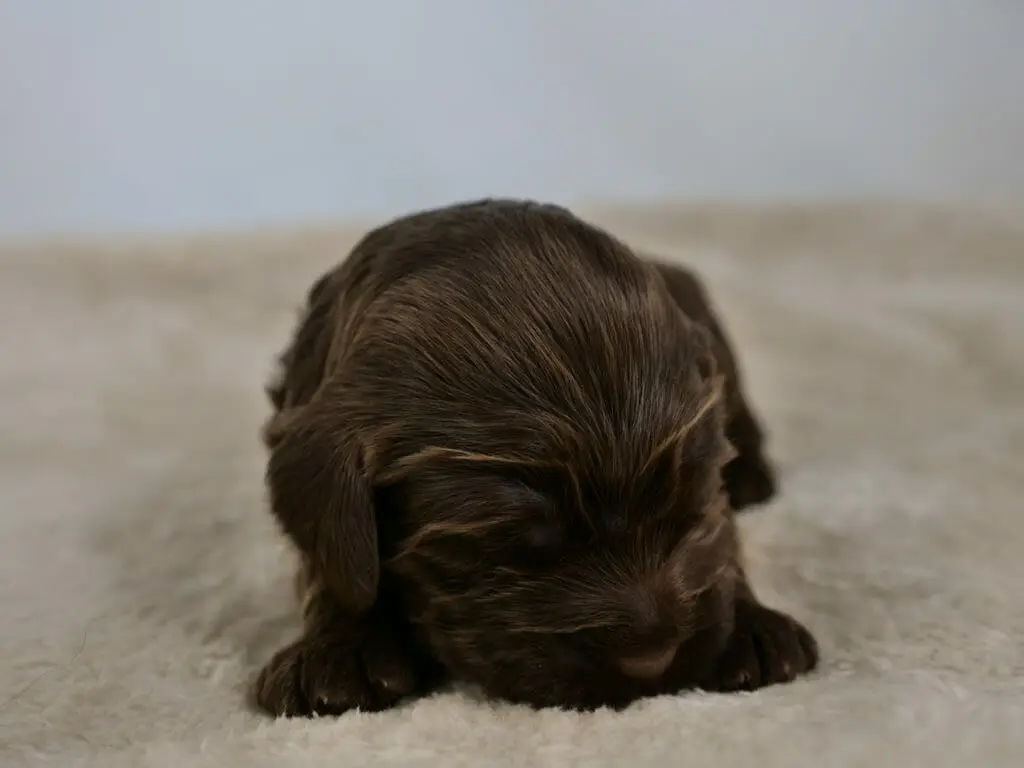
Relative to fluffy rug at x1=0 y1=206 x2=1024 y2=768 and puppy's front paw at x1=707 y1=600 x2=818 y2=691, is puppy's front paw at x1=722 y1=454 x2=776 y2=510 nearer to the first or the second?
fluffy rug at x1=0 y1=206 x2=1024 y2=768

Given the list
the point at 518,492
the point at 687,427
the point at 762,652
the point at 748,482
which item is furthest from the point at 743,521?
the point at 518,492

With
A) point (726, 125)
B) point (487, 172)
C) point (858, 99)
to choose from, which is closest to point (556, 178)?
point (487, 172)

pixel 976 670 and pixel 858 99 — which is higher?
pixel 858 99

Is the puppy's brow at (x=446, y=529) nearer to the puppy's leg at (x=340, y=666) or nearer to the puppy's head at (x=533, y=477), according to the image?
the puppy's head at (x=533, y=477)

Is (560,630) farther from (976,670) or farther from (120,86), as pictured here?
(120,86)

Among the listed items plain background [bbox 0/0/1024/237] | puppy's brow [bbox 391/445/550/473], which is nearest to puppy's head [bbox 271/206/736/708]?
puppy's brow [bbox 391/445/550/473]

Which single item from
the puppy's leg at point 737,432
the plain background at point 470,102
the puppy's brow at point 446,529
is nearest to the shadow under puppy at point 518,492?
the puppy's brow at point 446,529
